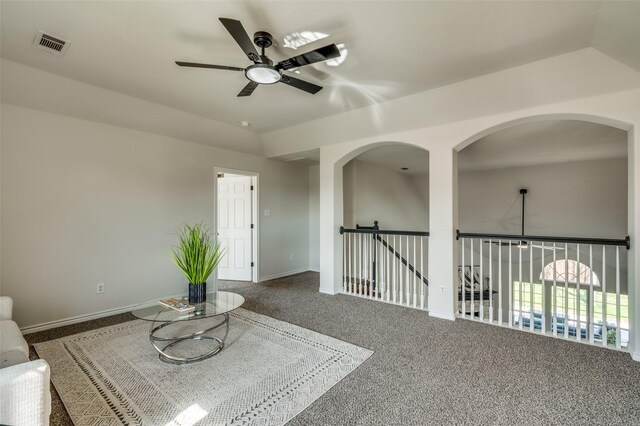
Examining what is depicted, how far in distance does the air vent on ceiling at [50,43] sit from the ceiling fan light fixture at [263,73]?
5.23 ft

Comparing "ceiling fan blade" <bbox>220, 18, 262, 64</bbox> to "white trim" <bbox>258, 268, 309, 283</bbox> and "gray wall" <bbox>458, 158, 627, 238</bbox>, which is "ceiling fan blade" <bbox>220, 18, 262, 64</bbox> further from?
"gray wall" <bbox>458, 158, 627, 238</bbox>

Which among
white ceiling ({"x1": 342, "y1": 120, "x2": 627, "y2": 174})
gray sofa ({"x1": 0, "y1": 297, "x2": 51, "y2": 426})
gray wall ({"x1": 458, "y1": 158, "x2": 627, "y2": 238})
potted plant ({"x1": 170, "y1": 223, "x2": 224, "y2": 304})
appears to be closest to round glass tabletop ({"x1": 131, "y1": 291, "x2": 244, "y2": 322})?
potted plant ({"x1": 170, "y1": 223, "x2": 224, "y2": 304})

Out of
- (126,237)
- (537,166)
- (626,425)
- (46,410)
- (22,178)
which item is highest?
(537,166)

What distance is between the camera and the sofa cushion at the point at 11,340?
6.45ft

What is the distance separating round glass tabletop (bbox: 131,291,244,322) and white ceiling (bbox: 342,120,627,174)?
316 centimetres

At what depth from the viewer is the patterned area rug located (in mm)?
1893

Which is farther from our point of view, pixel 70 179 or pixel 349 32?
pixel 70 179

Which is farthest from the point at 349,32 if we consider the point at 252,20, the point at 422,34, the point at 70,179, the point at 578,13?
the point at 70,179

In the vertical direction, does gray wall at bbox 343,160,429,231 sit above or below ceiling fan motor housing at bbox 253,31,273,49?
below

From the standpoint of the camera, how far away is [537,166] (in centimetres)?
608

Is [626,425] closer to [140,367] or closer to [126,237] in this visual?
[140,367]

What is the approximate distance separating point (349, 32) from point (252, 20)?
749 millimetres

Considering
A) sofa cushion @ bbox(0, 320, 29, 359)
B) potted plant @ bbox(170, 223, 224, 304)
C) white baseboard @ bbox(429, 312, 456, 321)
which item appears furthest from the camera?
white baseboard @ bbox(429, 312, 456, 321)

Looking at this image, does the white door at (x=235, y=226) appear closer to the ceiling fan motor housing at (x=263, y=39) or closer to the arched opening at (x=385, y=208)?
the arched opening at (x=385, y=208)
